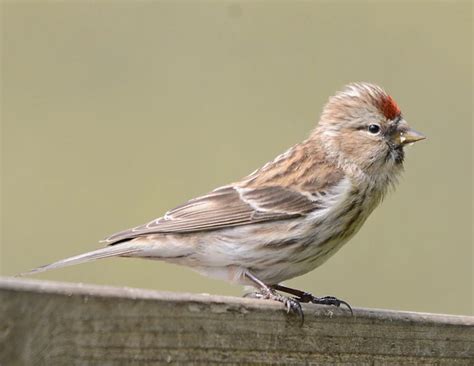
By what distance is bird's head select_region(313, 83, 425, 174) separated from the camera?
5.48 m

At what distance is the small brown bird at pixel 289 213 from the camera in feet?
16.3

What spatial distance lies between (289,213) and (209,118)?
3.24 meters

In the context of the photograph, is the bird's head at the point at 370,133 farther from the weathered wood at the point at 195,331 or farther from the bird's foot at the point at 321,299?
the weathered wood at the point at 195,331

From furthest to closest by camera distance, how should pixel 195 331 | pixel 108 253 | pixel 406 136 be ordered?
1. pixel 406 136
2. pixel 108 253
3. pixel 195 331

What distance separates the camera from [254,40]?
29.7 ft

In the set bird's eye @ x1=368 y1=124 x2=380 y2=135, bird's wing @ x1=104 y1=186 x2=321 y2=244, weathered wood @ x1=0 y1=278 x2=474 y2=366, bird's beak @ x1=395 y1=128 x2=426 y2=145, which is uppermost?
bird's eye @ x1=368 y1=124 x2=380 y2=135

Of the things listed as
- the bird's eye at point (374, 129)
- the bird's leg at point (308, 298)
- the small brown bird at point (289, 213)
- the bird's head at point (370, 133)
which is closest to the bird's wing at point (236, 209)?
the small brown bird at point (289, 213)

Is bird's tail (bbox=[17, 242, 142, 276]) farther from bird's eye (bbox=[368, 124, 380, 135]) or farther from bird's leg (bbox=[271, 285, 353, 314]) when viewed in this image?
bird's eye (bbox=[368, 124, 380, 135])

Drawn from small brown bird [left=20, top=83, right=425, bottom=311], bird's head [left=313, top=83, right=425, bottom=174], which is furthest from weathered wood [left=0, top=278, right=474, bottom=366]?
bird's head [left=313, top=83, right=425, bottom=174]

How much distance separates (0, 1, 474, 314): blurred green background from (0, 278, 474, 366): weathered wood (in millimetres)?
2647

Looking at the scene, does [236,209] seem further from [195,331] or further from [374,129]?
[195,331]

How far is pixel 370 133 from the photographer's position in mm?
5547

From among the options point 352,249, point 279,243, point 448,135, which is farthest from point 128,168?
point 279,243

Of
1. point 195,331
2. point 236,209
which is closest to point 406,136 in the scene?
point 236,209
